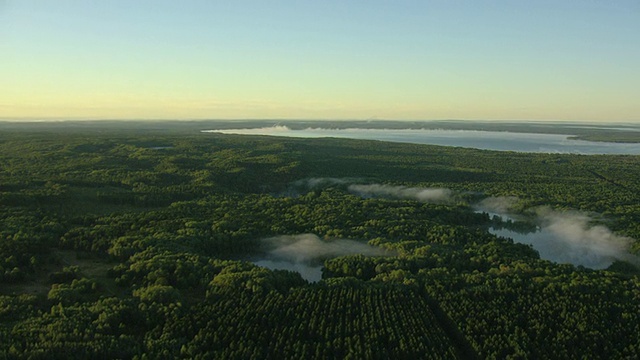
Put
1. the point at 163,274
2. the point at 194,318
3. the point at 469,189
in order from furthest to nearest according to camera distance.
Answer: the point at 469,189 < the point at 163,274 < the point at 194,318

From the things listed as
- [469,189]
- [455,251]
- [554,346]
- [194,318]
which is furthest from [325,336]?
[469,189]

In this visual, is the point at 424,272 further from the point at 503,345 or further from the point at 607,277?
the point at 607,277

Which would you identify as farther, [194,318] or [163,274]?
[163,274]

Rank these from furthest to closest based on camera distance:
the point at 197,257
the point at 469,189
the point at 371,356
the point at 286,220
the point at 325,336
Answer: the point at 469,189
the point at 286,220
the point at 197,257
the point at 325,336
the point at 371,356

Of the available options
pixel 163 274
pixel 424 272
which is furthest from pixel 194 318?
pixel 424 272

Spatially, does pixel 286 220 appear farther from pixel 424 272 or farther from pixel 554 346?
pixel 554 346

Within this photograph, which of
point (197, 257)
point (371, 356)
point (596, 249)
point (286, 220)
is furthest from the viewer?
point (286, 220)
